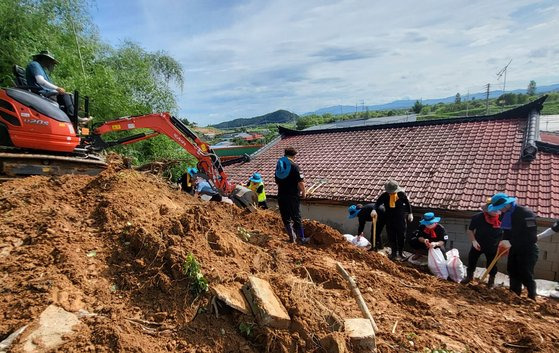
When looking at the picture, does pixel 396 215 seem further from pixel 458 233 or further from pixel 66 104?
pixel 66 104

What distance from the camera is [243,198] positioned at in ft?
22.0

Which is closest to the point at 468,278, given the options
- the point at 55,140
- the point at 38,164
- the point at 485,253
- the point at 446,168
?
the point at 485,253

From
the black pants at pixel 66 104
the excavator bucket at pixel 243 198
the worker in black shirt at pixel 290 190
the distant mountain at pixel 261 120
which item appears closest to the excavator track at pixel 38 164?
the black pants at pixel 66 104

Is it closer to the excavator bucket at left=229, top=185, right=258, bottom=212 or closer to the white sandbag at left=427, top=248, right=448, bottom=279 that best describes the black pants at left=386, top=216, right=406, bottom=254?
the white sandbag at left=427, top=248, right=448, bottom=279

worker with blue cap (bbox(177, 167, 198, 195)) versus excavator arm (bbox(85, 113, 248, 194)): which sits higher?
excavator arm (bbox(85, 113, 248, 194))

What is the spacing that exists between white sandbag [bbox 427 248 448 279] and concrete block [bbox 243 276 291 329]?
3.67 metres

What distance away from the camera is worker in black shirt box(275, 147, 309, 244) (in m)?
5.28

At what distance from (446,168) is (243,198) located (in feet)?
22.5

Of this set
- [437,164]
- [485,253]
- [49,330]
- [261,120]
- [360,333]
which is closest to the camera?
[49,330]

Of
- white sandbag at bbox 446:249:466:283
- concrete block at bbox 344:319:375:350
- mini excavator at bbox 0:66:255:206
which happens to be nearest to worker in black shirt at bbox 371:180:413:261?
white sandbag at bbox 446:249:466:283

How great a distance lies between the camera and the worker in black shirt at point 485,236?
212 inches

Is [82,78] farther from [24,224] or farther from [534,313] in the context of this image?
[534,313]

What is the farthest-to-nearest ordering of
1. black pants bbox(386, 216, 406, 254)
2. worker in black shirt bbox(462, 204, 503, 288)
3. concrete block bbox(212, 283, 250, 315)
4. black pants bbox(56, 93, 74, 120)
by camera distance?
black pants bbox(386, 216, 406, 254) → black pants bbox(56, 93, 74, 120) → worker in black shirt bbox(462, 204, 503, 288) → concrete block bbox(212, 283, 250, 315)

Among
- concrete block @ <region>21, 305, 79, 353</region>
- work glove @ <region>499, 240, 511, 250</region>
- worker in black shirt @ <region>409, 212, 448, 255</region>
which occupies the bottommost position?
worker in black shirt @ <region>409, 212, 448, 255</region>
